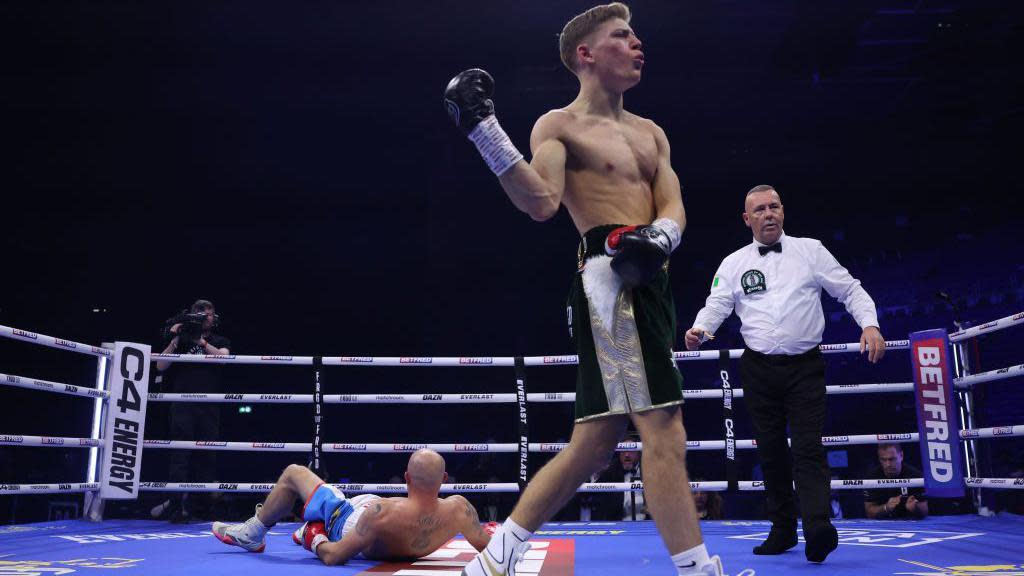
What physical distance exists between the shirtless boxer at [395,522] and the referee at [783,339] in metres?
1.08

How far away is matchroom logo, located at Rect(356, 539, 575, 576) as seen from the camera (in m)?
2.40

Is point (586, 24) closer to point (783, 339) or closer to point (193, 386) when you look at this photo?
point (783, 339)

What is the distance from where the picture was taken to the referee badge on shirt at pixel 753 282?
3.01 m

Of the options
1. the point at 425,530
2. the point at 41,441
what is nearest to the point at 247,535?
the point at 425,530

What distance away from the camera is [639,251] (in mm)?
1717

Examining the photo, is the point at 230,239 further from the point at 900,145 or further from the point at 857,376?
the point at 857,376

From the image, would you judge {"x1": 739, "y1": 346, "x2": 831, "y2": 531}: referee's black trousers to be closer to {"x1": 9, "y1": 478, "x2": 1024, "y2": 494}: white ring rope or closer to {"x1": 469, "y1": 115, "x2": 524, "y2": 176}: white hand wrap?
{"x1": 9, "y1": 478, "x2": 1024, "y2": 494}: white ring rope

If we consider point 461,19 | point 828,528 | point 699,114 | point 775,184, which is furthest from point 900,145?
point 828,528

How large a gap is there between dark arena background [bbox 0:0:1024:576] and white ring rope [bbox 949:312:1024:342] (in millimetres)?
221

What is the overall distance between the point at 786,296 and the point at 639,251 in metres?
1.46

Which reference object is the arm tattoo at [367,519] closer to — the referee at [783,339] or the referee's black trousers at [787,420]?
the referee at [783,339]

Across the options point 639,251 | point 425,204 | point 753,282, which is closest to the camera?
point 639,251

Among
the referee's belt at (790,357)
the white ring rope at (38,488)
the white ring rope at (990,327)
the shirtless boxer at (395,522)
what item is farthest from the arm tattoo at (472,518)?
the white ring rope at (990,327)

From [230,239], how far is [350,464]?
12.4 ft
